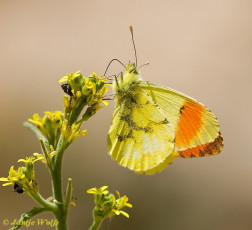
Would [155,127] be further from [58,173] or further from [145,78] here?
[145,78]

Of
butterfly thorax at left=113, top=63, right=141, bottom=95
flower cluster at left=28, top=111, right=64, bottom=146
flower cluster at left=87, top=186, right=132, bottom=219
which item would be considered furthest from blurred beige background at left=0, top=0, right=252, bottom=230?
flower cluster at left=28, top=111, right=64, bottom=146

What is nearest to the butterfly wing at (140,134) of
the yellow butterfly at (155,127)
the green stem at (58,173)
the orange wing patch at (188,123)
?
the yellow butterfly at (155,127)

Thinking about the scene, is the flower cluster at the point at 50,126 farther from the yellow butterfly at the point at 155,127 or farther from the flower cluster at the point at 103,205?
the yellow butterfly at the point at 155,127

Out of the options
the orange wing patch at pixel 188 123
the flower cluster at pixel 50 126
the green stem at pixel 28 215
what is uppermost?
the flower cluster at pixel 50 126

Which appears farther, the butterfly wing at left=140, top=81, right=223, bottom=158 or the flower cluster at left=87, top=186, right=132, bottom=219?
the butterfly wing at left=140, top=81, right=223, bottom=158

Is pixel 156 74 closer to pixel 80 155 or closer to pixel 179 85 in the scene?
pixel 179 85

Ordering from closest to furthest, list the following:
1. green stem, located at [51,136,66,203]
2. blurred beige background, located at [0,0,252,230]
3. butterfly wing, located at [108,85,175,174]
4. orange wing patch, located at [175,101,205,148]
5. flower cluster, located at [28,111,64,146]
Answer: green stem, located at [51,136,66,203]
flower cluster, located at [28,111,64,146]
butterfly wing, located at [108,85,175,174]
orange wing patch, located at [175,101,205,148]
blurred beige background, located at [0,0,252,230]

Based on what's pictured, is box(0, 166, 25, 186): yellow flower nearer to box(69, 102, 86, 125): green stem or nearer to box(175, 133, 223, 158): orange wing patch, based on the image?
box(69, 102, 86, 125): green stem
